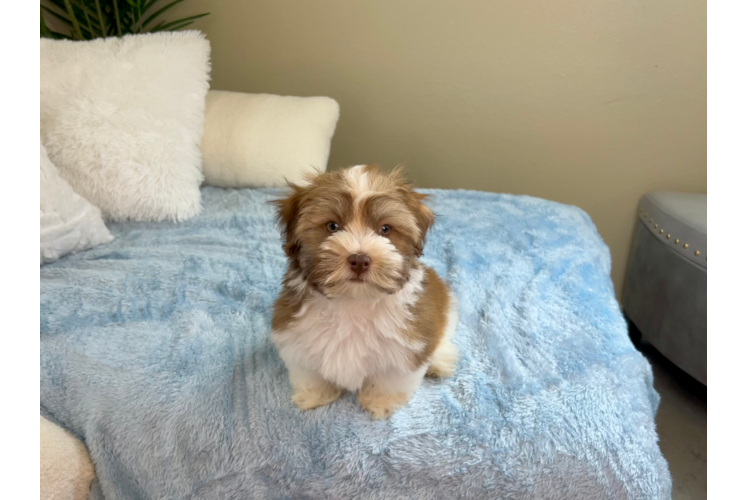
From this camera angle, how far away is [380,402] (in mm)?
1224

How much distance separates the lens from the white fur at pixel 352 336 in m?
1.19

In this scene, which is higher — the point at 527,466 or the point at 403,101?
the point at 403,101

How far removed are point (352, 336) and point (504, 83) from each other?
182 cm

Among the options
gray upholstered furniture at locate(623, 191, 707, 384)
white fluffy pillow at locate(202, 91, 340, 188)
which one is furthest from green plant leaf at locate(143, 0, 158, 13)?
gray upholstered furniture at locate(623, 191, 707, 384)

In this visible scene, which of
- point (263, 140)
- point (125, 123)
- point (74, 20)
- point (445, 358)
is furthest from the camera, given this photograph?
point (74, 20)

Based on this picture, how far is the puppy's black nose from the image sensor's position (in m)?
1.04

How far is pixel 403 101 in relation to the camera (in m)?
2.63

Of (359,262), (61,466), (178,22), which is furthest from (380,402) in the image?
(178,22)

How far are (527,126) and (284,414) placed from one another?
1.99 m

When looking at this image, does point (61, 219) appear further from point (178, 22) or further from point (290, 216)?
point (178, 22)

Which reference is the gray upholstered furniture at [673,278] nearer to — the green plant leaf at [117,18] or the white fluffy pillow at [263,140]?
the white fluffy pillow at [263,140]

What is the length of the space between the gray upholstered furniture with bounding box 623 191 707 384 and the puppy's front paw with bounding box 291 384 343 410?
5.33 feet
